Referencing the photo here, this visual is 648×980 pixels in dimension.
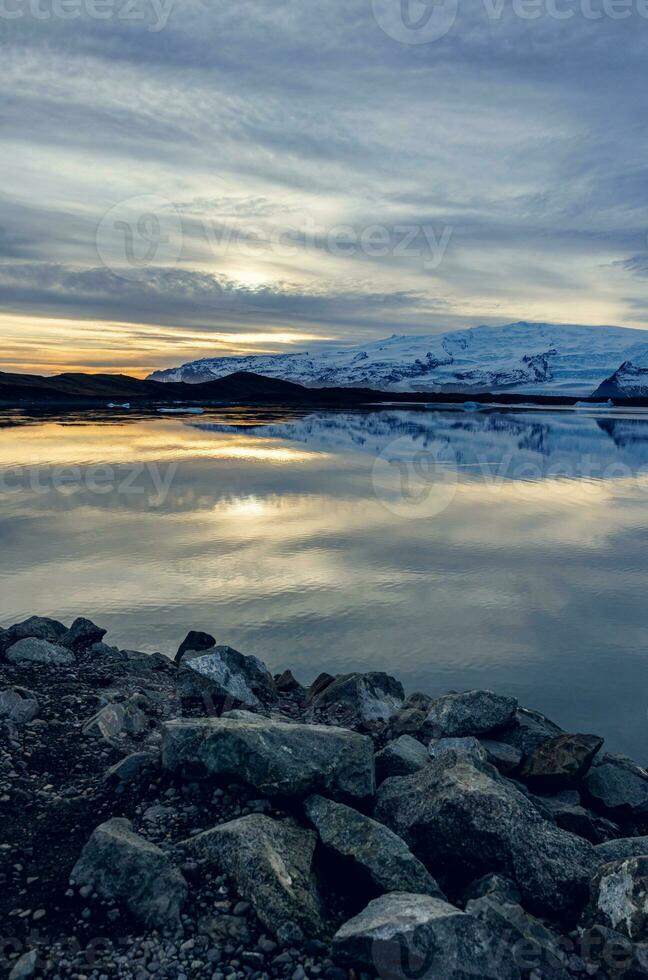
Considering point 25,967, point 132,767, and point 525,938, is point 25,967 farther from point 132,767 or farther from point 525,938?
point 525,938

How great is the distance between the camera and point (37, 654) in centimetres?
815

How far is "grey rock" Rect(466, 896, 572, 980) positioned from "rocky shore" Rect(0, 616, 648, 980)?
0.01 m

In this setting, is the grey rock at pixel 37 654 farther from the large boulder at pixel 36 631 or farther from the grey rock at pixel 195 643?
the grey rock at pixel 195 643

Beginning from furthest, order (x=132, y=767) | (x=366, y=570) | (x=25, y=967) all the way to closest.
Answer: (x=366, y=570) → (x=132, y=767) → (x=25, y=967)

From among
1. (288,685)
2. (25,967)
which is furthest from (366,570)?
(25,967)

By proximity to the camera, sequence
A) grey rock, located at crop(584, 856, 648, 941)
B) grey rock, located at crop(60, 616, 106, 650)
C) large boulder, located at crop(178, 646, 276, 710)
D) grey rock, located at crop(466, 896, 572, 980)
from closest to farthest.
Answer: grey rock, located at crop(466, 896, 572, 980)
grey rock, located at crop(584, 856, 648, 941)
large boulder, located at crop(178, 646, 276, 710)
grey rock, located at crop(60, 616, 106, 650)

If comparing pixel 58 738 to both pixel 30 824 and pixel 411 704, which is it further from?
pixel 411 704

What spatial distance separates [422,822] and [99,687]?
4125mm

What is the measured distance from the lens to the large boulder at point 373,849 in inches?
176

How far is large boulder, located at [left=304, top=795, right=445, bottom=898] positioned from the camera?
446cm

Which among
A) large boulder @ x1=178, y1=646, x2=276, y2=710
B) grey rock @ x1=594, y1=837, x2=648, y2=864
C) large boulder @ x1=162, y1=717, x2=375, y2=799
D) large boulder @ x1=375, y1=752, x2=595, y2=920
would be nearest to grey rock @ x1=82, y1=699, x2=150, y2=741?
large boulder @ x1=178, y1=646, x2=276, y2=710

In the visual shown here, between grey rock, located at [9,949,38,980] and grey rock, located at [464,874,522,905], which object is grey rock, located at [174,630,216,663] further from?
grey rock, located at [9,949,38,980]

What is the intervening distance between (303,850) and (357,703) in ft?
10.3

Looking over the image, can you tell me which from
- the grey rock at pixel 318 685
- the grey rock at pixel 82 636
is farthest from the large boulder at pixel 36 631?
the grey rock at pixel 318 685
